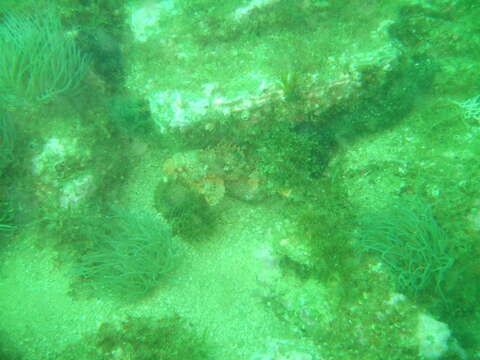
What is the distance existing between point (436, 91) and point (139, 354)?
703cm

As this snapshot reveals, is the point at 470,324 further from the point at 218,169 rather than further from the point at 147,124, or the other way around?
the point at 147,124

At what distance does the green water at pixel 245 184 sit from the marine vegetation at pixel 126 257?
0.12ft

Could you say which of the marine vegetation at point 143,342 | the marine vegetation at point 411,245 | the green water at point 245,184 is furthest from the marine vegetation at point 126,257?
the marine vegetation at point 411,245

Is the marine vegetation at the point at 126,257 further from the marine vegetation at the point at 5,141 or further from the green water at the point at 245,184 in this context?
the marine vegetation at the point at 5,141

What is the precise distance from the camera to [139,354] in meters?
4.41

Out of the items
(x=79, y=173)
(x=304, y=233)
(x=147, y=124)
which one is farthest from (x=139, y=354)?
(x=147, y=124)

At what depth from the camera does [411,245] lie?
13.8 ft

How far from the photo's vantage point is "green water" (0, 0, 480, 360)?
4.36 metres

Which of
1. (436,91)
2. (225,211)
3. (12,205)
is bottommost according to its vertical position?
(225,211)

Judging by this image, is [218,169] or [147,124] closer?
[218,169]

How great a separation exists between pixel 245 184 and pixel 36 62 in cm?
466

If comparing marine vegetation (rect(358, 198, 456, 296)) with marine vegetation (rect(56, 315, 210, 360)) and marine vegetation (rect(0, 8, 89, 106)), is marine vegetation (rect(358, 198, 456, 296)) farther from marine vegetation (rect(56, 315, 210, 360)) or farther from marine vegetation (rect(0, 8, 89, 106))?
marine vegetation (rect(0, 8, 89, 106))

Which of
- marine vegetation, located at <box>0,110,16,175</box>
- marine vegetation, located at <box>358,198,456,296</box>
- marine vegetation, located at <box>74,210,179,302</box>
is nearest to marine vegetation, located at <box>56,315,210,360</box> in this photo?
marine vegetation, located at <box>74,210,179,302</box>

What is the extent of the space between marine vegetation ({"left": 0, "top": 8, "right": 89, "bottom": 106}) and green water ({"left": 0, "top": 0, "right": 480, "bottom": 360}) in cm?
4
